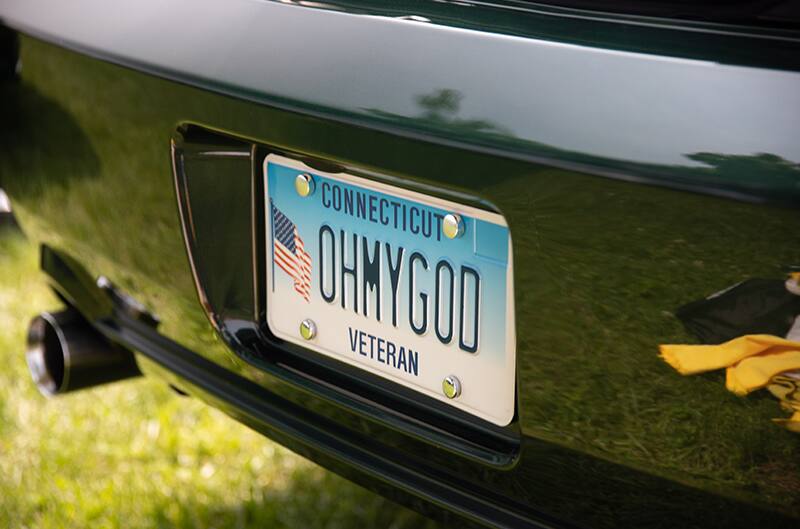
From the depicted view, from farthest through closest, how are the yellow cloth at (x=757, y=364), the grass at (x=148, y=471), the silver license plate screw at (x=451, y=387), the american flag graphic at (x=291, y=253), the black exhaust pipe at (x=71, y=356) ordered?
the grass at (x=148, y=471) < the black exhaust pipe at (x=71, y=356) < the american flag graphic at (x=291, y=253) < the silver license plate screw at (x=451, y=387) < the yellow cloth at (x=757, y=364)

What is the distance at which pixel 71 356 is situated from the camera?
2047 millimetres

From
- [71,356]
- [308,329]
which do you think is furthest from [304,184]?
[71,356]

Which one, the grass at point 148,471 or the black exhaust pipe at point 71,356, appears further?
the grass at point 148,471

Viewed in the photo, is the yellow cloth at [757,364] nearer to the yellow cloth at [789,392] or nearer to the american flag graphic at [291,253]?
the yellow cloth at [789,392]

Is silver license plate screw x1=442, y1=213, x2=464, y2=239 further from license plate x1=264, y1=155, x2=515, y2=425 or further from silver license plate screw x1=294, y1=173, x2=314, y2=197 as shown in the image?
silver license plate screw x1=294, y1=173, x2=314, y2=197

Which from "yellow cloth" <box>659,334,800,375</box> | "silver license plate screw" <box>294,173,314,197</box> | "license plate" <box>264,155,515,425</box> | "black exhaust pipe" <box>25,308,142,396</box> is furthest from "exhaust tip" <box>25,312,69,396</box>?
"yellow cloth" <box>659,334,800,375</box>

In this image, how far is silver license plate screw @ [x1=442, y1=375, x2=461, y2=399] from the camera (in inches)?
54.2

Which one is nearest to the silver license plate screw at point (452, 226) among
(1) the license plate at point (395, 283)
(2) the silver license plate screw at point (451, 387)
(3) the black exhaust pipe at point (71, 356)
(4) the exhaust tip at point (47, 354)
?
(1) the license plate at point (395, 283)

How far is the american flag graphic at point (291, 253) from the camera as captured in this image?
1.50 metres

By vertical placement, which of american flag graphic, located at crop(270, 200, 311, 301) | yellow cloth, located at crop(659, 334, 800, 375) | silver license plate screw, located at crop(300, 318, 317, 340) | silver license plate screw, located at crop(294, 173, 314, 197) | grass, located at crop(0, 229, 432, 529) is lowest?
grass, located at crop(0, 229, 432, 529)

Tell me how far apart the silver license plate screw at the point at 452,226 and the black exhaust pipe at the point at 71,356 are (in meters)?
0.95

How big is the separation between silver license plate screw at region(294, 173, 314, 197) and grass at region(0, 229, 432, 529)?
1019mm

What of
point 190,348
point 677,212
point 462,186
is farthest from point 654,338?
point 190,348

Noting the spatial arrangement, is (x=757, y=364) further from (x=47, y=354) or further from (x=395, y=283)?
(x=47, y=354)
